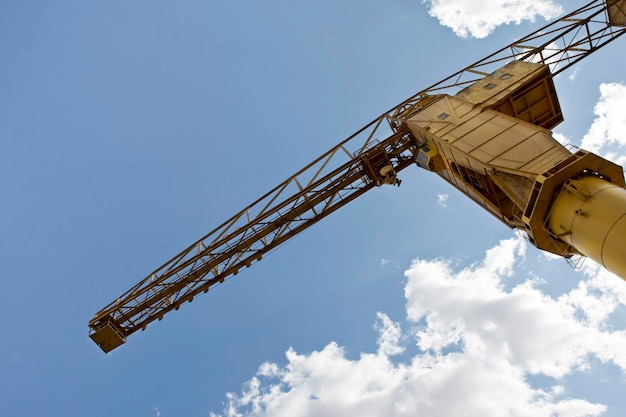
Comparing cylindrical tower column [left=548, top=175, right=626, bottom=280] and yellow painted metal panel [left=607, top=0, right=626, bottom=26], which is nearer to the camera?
cylindrical tower column [left=548, top=175, right=626, bottom=280]

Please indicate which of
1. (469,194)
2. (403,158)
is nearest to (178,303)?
(403,158)

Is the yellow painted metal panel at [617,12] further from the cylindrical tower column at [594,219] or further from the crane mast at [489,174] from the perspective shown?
the cylindrical tower column at [594,219]

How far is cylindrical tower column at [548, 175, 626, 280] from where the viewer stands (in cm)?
816

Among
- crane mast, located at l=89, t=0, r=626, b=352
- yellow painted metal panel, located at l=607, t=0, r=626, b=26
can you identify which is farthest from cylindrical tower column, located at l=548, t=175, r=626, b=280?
yellow painted metal panel, located at l=607, t=0, r=626, b=26

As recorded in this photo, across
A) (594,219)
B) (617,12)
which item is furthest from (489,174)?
(617,12)

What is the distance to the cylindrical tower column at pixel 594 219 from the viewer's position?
26.8ft

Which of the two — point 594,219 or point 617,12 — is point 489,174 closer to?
point 594,219

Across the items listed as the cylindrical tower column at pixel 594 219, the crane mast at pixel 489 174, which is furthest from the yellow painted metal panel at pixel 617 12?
the cylindrical tower column at pixel 594 219

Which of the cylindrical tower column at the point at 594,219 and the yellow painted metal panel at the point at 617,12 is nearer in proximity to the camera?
the cylindrical tower column at the point at 594,219

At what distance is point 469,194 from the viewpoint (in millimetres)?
15367

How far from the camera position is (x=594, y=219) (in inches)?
341

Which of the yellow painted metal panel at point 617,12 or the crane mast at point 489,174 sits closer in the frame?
the crane mast at point 489,174

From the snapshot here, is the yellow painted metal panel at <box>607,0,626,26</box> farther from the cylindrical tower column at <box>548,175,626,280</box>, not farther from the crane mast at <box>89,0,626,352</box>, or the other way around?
the cylindrical tower column at <box>548,175,626,280</box>

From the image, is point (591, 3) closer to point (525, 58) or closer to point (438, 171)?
point (525, 58)
